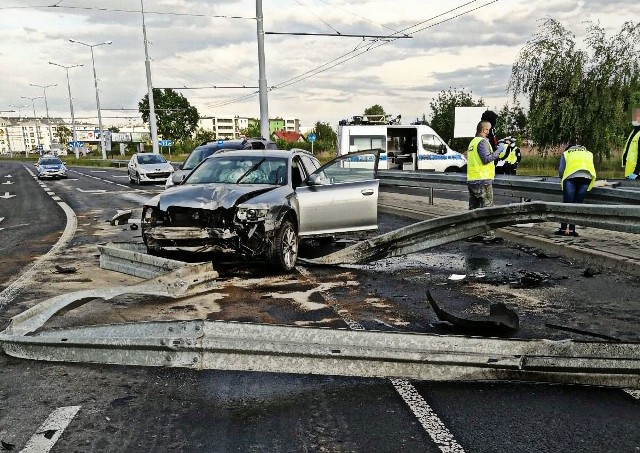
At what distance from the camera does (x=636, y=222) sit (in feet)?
18.1

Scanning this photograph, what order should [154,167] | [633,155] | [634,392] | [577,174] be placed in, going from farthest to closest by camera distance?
[154,167] < [633,155] < [577,174] < [634,392]

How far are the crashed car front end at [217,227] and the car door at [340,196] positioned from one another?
1.06 meters

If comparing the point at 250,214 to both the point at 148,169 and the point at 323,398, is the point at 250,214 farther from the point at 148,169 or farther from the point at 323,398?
the point at 148,169

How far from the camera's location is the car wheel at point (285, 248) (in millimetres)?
7410

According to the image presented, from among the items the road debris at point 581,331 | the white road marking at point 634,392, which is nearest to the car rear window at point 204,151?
the road debris at point 581,331

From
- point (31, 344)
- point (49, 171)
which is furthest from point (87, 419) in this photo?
point (49, 171)

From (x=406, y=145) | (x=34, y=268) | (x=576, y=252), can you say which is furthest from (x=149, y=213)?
(x=406, y=145)

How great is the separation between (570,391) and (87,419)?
10.1ft

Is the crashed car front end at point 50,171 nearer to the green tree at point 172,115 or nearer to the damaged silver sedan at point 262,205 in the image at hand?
the damaged silver sedan at point 262,205

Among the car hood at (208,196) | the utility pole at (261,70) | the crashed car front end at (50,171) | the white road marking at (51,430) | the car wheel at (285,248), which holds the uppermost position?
the utility pole at (261,70)

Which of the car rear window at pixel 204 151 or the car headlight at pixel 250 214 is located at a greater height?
the car rear window at pixel 204 151

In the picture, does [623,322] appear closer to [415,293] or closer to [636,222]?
[636,222]

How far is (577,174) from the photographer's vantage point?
917 centimetres

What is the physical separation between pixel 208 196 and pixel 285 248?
1.21 m
